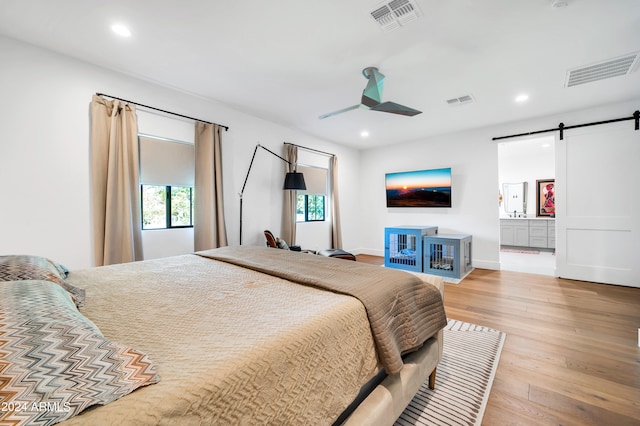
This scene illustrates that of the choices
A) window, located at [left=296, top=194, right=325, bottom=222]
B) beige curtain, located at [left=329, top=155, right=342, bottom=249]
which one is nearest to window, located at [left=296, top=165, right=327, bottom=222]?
window, located at [left=296, top=194, right=325, bottom=222]

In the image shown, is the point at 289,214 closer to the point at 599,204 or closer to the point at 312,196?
the point at 312,196

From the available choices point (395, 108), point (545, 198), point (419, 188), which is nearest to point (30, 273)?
point (395, 108)

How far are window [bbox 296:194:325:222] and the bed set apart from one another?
3512 millimetres

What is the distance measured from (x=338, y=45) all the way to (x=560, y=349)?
10.8ft

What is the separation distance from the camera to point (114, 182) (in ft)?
9.39

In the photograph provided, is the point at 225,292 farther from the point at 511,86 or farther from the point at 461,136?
the point at 461,136

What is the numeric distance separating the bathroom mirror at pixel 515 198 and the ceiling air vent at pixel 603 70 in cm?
491

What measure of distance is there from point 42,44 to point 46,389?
3458 millimetres

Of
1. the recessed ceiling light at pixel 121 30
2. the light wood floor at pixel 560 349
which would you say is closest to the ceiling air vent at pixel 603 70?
the light wood floor at pixel 560 349

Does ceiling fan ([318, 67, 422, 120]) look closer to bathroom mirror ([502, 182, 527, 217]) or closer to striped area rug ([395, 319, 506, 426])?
striped area rug ([395, 319, 506, 426])

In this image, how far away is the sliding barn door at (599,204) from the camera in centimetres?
379

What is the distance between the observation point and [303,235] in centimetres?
529

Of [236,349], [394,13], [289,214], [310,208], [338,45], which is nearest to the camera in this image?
[236,349]

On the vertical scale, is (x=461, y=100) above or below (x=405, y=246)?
above
